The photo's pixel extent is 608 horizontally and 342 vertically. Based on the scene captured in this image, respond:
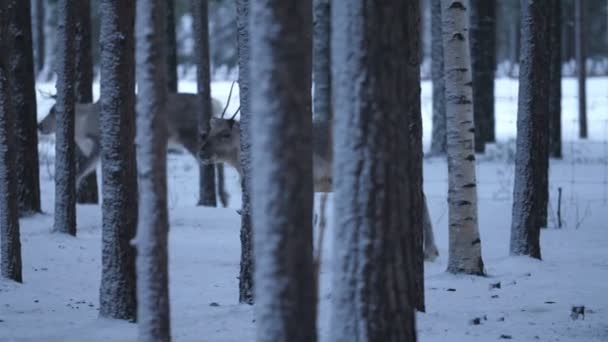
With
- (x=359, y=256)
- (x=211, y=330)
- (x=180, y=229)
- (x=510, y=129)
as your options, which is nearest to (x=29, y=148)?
(x=180, y=229)

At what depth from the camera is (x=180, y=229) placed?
1111cm

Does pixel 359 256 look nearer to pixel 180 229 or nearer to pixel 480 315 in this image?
pixel 480 315

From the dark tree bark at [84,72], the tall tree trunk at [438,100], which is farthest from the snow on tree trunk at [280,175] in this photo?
the tall tree trunk at [438,100]

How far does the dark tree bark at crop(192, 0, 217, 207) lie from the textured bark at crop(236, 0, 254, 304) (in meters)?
5.77

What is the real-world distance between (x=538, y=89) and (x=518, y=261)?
158 cm

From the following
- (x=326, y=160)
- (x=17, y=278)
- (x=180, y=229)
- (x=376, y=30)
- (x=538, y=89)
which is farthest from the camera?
(x=180, y=229)

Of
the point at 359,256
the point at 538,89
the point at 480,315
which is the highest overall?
the point at 538,89

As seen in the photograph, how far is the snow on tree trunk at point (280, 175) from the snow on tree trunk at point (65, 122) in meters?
6.13

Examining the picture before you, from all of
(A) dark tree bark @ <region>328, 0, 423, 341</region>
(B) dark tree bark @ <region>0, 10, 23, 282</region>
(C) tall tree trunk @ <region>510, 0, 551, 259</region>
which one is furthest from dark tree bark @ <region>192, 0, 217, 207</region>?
(A) dark tree bark @ <region>328, 0, 423, 341</region>

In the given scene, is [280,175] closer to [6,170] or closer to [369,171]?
[369,171]

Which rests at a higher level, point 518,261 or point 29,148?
point 29,148

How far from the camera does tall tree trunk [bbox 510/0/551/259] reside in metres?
8.59

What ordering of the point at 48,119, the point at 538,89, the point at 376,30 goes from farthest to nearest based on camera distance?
the point at 48,119
the point at 538,89
the point at 376,30

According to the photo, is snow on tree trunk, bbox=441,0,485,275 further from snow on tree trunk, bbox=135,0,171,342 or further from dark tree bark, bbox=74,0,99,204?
dark tree bark, bbox=74,0,99,204
